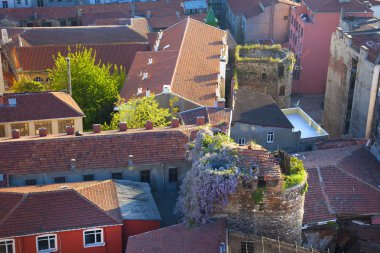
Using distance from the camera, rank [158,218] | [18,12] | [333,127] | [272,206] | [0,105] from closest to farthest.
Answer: [272,206], [158,218], [0,105], [333,127], [18,12]

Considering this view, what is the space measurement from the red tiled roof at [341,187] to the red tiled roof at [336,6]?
28.9 m

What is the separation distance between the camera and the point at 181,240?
33344 mm

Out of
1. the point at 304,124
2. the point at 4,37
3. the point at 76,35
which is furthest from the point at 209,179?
the point at 4,37

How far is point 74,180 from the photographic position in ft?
135

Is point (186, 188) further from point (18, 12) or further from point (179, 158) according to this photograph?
point (18, 12)

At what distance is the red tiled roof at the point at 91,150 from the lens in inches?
1597

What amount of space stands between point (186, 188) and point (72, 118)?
59.2 feet

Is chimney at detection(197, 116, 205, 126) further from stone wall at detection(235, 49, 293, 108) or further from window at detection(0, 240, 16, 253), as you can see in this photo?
stone wall at detection(235, 49, 293, 108)

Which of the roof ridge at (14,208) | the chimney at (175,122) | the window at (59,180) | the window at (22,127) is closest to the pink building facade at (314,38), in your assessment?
the chimney at (175,122)

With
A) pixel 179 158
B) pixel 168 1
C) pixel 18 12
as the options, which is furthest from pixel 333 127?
pixel 18 12

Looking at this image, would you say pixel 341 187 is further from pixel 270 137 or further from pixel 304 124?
pixel 304 124

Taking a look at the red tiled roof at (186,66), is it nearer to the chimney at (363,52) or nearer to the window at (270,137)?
the window at (270,137)

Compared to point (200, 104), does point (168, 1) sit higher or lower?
higher

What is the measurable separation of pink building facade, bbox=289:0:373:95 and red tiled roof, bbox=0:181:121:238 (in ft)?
136
